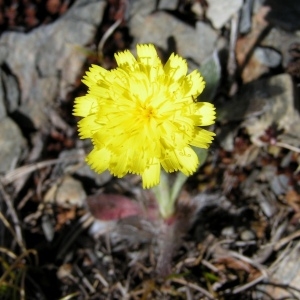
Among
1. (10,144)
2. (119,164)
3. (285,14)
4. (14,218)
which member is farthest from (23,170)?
(285,14)

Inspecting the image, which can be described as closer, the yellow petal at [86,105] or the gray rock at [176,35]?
the yellow petal at [86,105]

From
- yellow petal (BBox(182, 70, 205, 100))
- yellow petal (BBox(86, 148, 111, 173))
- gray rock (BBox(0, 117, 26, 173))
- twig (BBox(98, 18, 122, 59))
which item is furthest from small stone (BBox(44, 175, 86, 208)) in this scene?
yellow petal (BBox(182, 70, 205, 100))

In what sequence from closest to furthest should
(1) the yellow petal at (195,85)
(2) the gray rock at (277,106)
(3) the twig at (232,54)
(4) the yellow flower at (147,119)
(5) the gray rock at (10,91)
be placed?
(4) the yellow flower at (147,119) < (1) the yellow petal at (195,85) < (2) the gray rock at (277,106) < (3) the twig at (232,54) < (5) the gray rock at (10,91)

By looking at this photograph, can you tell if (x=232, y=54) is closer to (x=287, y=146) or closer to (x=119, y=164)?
(x=287, y=146)

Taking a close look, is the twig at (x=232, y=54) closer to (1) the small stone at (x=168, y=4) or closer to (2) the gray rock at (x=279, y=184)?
(1) the small stone at (x=168, y=4)

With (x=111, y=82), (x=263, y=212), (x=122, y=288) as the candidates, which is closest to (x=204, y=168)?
(x=263, y=212)

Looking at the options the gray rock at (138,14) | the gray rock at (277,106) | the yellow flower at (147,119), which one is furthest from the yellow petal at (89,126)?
the gray rock at (138,14)

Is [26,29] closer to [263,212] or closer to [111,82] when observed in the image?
[111,82]
